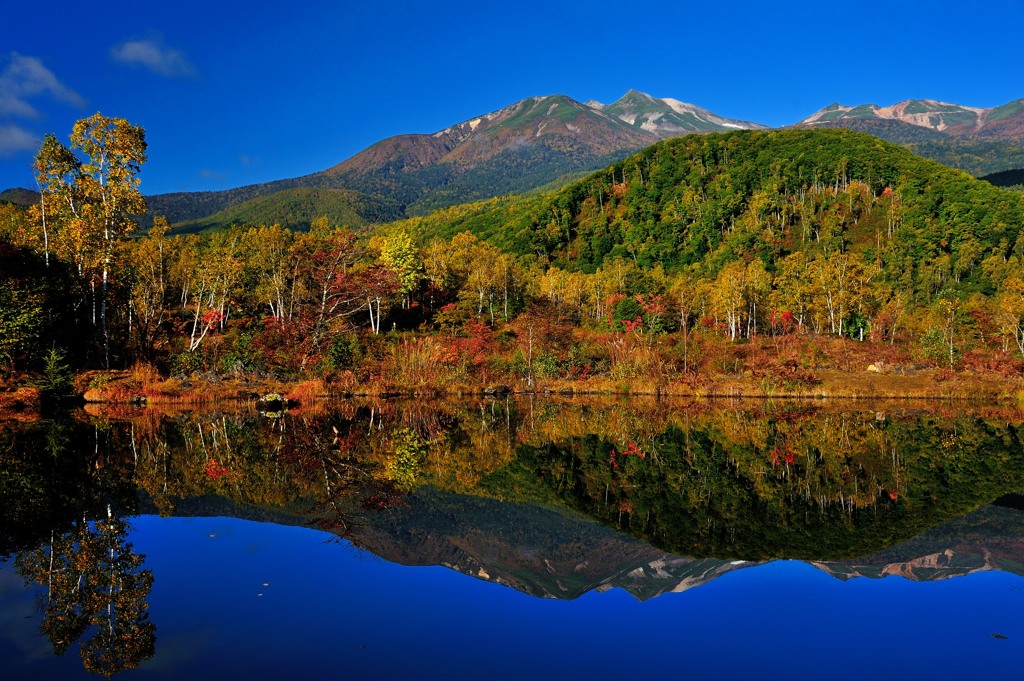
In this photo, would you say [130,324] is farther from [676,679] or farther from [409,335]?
[676,679]

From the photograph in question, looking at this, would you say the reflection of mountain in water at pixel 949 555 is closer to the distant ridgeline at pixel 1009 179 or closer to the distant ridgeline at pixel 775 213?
the distant ridgeline at pixel 775 213

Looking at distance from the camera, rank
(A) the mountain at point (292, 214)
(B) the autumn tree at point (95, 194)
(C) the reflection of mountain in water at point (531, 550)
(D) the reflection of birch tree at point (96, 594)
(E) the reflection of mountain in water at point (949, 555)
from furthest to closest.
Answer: (A) the mountain at point (292, 214) < (B) the autumn tree at point (95, 194) < (E) the reflection of mountain in water at point (949, 555) < (C) the reflection of mountain in water at point (531, 550) < (D) the reflection of birch tree at point (96, 594)

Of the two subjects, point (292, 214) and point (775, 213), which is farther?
point (292, 214)

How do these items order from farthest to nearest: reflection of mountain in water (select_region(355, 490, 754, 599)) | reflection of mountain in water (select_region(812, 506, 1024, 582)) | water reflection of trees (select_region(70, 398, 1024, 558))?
water reflection of trees (select_region(70, 398, 1024, 558)) < reflection of mountain in water (select_region(812, 506, 1024, 582)) < reflection of mountain in water (select_region(355, 490, 754, 599))

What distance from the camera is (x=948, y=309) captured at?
46344 millimetres

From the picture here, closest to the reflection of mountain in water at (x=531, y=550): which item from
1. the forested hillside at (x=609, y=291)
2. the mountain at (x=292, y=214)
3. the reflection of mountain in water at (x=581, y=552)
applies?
the reflection of mountain in water at (x=581, y=552)

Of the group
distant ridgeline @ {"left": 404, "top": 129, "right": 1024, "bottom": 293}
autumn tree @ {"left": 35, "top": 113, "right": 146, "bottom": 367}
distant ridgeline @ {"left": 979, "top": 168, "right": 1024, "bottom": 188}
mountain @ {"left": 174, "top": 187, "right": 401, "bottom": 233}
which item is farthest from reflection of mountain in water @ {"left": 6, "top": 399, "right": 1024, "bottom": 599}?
mountain @ {"left": 174, "top": 187, "right": 401, "bottom": 233}

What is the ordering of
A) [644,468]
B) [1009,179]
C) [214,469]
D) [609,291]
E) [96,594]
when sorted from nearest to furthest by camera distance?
[96,594] → [214,469] → [644,468] → [609,291] → [1009,179]

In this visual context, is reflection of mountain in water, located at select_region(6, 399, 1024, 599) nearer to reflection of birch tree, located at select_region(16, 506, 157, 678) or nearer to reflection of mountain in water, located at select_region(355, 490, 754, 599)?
reflection of mountain in water, located at select_region(355, 490, 754, 599)

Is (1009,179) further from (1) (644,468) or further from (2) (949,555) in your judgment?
(2) (949,555)

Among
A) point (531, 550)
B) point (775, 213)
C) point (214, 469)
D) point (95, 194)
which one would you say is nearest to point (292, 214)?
point (775, 213)

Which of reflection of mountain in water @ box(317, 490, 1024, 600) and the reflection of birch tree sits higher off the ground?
the reflection of birch tree

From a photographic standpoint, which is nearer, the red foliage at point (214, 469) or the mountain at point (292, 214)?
the red foliage at point (214, 469)

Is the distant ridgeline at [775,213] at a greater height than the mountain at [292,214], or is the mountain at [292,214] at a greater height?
the mountain at [292,214]
